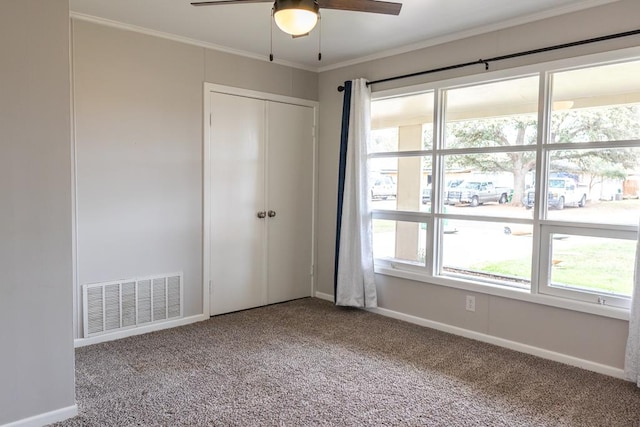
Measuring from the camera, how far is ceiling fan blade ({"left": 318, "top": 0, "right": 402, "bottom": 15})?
2.27 metres

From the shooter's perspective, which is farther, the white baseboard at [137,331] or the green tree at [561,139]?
the white baseboard at [137,331]

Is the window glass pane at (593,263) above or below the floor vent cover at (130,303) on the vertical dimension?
above

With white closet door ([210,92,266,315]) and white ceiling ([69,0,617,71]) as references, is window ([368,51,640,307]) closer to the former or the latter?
white ceiling ([69,0,617,71])

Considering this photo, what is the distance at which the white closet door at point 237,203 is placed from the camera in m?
4.20

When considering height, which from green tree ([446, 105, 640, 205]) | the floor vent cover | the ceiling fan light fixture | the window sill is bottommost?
the floor vent cover

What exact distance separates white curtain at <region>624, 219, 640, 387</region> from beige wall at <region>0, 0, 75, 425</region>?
326 centimetres

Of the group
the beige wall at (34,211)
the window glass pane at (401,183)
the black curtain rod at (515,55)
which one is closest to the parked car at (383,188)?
the window glass pane at (401,183)

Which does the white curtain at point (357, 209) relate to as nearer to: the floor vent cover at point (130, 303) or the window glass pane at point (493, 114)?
the window glass pane at point (493, 114)

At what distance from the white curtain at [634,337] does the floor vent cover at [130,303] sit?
11.0ft

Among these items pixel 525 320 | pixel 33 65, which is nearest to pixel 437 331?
pixel 525 320

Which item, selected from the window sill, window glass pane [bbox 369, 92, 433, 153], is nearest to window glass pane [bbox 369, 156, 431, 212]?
window glass pane [bbox 369, 92, 433, 153]

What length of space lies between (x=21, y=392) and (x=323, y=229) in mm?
3123

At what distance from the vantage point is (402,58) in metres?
4.12

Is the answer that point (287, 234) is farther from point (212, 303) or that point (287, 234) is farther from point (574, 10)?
point (574, 10)
